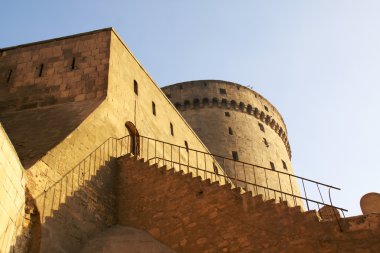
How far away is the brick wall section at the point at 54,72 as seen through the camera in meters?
12.7

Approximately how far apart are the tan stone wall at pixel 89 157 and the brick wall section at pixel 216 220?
705 millimetres

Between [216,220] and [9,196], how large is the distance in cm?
394

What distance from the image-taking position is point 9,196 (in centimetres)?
695

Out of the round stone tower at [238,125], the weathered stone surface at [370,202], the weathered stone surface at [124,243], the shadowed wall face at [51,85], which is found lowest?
the weathered stone surface at [124,243]

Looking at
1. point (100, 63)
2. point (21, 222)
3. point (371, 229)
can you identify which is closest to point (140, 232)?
point (21, 222)

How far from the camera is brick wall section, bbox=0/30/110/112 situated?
1270 centimetres

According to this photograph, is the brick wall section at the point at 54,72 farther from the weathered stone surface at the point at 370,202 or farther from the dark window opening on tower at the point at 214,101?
the dark window opening on tower at the point at 214,101

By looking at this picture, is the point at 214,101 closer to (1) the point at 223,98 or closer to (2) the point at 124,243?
(1) the point at 223,98

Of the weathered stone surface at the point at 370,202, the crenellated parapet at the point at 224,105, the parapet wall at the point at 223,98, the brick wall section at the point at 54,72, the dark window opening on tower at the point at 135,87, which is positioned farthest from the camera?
the parapet wall at the point at 223,98

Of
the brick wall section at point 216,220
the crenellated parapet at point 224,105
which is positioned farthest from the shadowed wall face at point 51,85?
the crenellated parapet at point 224,105

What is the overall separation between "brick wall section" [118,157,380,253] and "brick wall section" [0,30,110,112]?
315 cm

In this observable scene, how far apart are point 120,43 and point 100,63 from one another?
166 centimetres

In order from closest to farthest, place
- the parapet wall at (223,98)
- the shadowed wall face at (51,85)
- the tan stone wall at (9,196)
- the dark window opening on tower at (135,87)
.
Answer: the tan stone wall at (9,196) → the shadowed wall face at (51,85) → the dark window opening on tower at (135,87) → the parapet wall at (223,98)

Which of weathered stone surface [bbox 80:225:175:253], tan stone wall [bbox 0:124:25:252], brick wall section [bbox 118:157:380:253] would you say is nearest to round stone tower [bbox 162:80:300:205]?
brick wall section [bbox 118:157:380:253]
